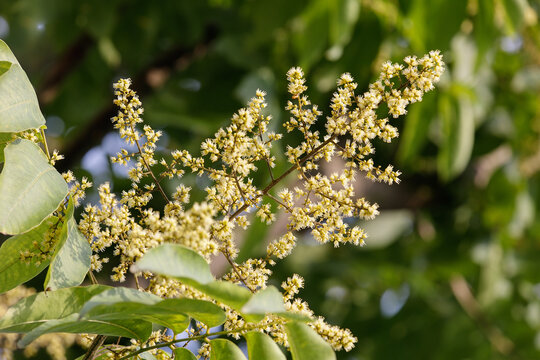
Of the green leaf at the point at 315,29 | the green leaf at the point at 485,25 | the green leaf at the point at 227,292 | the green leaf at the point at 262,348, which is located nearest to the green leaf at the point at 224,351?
the green leaf at the point at 262,348

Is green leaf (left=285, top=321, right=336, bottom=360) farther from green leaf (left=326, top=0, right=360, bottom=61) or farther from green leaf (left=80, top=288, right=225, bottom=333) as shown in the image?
green leaf (left=326, top=0, right=360, bottom=61)

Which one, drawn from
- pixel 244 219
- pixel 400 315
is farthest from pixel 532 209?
pixel 244 219

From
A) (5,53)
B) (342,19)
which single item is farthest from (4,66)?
(342,19)

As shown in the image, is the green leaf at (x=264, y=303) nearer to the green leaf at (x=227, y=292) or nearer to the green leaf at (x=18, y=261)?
the green leaf at (x=227, y=292)

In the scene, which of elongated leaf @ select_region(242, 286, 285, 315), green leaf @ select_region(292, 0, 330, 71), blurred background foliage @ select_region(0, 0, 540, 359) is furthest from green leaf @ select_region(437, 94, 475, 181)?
elongated leaf @ select_region(242, 286, 285, 315)

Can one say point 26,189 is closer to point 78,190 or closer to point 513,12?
point 78,190

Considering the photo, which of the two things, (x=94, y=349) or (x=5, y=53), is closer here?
(x=94, y=349)
